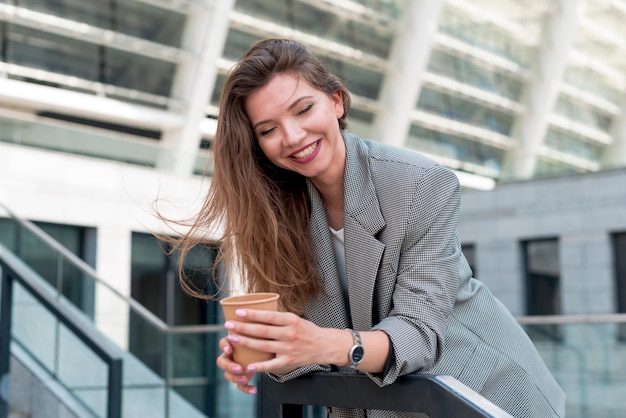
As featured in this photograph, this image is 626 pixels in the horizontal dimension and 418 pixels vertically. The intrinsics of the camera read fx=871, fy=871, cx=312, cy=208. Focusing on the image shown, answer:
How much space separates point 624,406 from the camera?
6559 mm

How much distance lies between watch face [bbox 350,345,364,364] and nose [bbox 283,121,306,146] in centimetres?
55

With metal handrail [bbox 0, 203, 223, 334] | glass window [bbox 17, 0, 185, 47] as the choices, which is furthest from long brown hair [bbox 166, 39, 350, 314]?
glass window [bbox 17, 0, 185, 47]

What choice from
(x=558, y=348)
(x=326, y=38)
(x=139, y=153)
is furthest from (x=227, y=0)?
(x=558, y=348)

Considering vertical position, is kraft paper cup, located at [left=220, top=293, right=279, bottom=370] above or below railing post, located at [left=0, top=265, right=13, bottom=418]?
above

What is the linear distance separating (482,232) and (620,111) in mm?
14441

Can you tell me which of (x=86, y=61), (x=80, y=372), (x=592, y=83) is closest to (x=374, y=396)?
(x=80, y=372)

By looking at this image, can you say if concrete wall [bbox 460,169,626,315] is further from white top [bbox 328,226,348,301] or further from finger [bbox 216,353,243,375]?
finger [bbox 216,353,243,375]

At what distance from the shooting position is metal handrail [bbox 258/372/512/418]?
5.08ft

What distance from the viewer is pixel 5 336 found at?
14.2 feet

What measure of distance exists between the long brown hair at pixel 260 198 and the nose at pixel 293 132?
11 centimetres

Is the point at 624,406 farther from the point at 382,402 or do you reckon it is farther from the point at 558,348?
the point at 382,402

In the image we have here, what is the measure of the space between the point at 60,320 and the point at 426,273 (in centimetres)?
275

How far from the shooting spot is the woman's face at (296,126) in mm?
2039

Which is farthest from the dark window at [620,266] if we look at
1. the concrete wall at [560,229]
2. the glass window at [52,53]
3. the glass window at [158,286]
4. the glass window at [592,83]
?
the glass window at [592,83]
